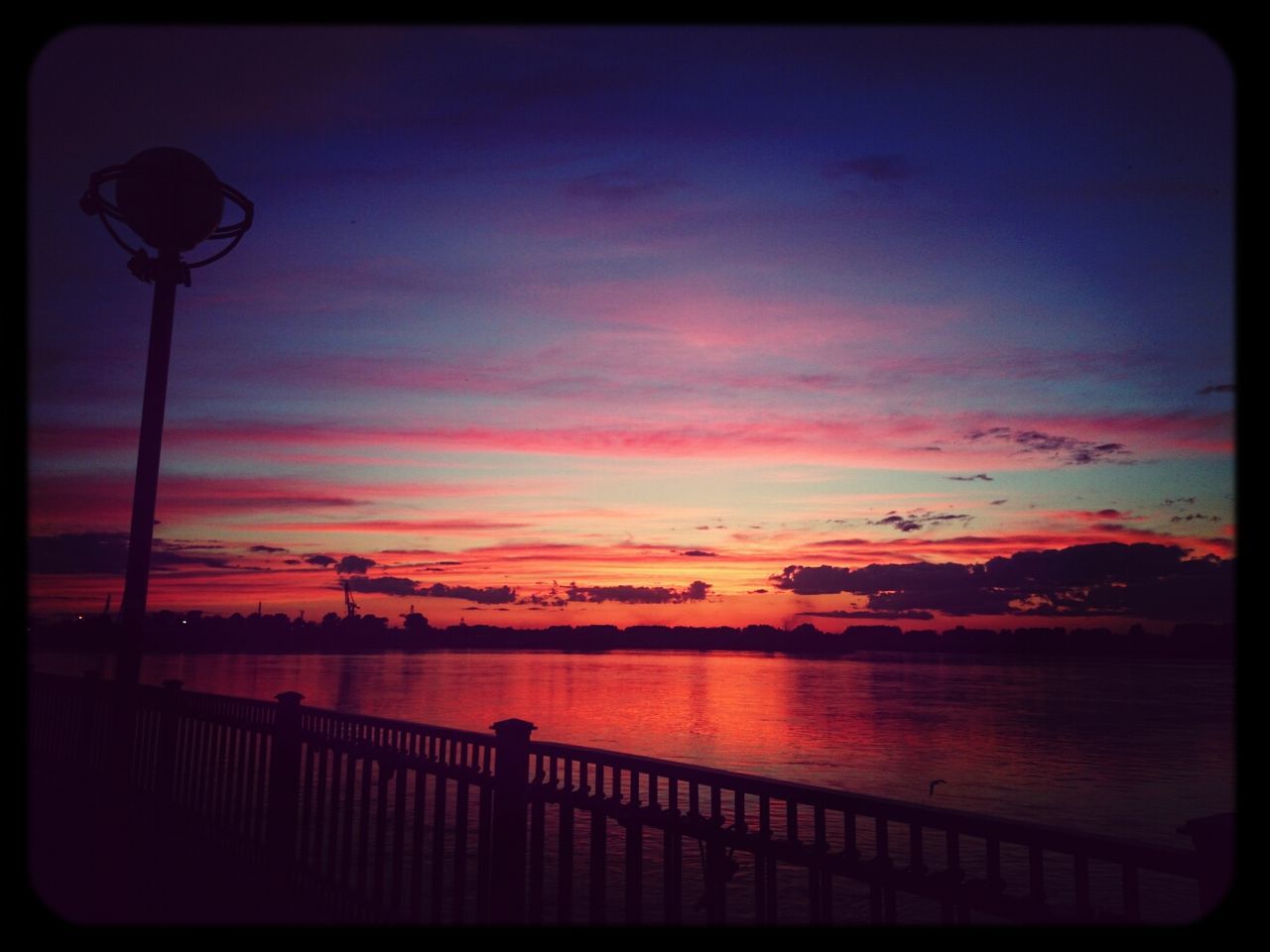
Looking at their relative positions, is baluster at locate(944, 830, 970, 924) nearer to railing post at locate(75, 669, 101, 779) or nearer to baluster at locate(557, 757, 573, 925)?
baluster at locate(557, 757, 573, 925)

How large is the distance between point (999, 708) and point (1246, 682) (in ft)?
237

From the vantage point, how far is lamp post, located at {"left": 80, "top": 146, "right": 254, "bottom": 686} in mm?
4613

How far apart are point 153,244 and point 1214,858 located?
5.67m

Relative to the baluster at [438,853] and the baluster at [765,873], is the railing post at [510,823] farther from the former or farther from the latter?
the baluster at [765,873]

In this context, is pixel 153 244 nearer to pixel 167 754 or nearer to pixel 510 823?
pixel 510 823

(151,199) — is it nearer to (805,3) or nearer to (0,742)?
(0,742)

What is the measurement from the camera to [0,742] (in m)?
3.43

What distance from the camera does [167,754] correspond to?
8.38 meters

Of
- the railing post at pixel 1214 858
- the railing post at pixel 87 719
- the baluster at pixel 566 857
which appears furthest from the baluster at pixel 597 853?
the railing post at pixel 87 719

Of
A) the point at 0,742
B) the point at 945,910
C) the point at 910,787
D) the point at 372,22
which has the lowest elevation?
the point at 910,787

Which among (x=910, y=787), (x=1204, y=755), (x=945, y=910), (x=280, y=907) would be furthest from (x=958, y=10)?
(x=1204, y=755)

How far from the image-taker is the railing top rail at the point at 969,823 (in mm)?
2836

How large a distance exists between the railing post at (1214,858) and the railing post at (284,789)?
565 cm

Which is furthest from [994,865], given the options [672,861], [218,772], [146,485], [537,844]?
[218,772]
